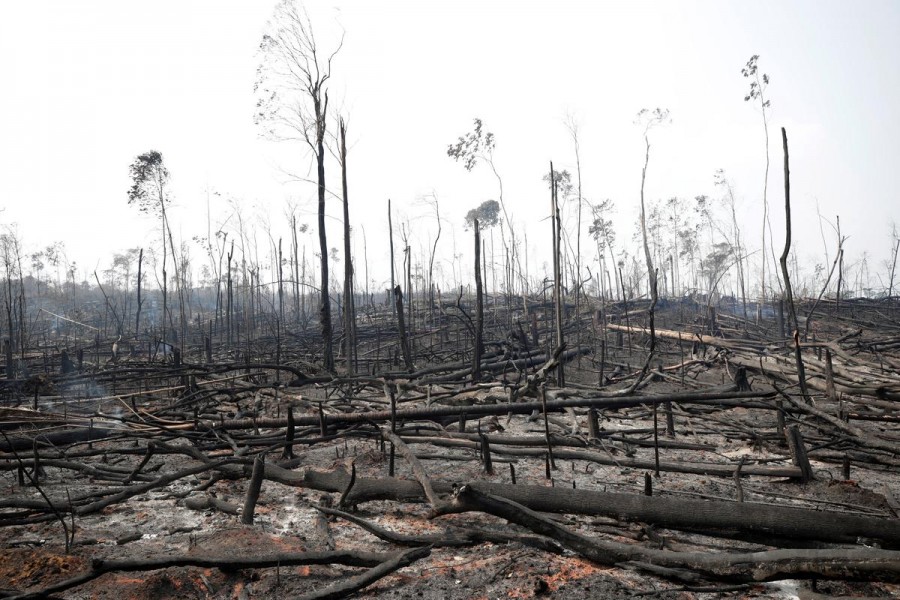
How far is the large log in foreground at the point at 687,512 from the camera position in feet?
8.77

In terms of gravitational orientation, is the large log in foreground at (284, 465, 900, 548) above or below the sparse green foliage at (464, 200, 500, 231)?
below

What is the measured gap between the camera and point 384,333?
18.8 meters

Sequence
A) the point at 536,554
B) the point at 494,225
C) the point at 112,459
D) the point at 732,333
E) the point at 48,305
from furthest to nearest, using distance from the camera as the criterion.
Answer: the point at 494,225 < the point at 48,305 < the point at 732,333 < the point at 112,459 < the point at 536,554

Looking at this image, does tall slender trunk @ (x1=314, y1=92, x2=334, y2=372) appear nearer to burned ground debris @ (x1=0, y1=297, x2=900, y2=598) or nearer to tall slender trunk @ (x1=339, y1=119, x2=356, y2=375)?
tall slender trunk @ (x1=339, y1=119, x2=356, y2=375)

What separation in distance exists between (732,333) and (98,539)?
Result: 63.4 feet

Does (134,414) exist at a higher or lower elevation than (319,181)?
lower

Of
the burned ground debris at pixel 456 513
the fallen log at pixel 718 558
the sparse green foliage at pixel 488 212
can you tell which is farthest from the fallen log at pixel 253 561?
the sparse green foliage at pixel 488 212

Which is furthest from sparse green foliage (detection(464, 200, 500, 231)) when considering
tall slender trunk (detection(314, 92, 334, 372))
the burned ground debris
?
the burned ground debris

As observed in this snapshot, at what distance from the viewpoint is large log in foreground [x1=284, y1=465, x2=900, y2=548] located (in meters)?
2.67

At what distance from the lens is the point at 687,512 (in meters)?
2.97

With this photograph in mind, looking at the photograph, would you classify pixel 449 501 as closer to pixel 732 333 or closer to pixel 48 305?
pixel 732 333

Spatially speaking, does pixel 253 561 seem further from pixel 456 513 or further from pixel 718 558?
pixel 718 558

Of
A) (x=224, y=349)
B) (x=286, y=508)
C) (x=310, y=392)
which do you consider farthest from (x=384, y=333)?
(x=286, y=508)

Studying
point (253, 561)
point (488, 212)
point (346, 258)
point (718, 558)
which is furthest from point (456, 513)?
point (488, 212)
